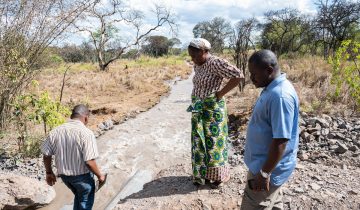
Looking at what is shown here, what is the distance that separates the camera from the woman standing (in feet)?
11.4

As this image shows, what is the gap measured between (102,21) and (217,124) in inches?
821

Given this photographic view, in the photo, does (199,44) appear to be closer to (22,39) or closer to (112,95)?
(22,39)

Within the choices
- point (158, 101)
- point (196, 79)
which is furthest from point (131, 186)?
point (158, 101)

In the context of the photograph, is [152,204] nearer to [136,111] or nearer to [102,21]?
[136,111]

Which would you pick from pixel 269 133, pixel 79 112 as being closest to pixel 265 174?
pixel 269 133

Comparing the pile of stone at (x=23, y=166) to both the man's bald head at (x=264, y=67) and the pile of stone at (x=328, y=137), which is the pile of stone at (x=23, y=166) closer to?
the pile of stone at (x=328, y=137)

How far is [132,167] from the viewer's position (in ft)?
18.4

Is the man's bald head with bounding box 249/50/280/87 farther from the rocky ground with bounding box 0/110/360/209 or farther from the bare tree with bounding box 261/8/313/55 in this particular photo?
the bare tree with bounding box 261/8/313/55

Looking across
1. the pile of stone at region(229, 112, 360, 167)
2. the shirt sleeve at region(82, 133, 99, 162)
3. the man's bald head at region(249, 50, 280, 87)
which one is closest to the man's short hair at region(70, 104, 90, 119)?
the shirt sleeve at region(82, 133, 99, 162)

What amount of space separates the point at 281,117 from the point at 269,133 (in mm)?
183

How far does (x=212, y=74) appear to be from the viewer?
3521 mm

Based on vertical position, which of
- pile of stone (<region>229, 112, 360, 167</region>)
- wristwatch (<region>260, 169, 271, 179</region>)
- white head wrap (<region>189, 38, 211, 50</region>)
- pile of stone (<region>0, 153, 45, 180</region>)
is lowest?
pile of stone (<region>0, 153, 45, 180</region>)

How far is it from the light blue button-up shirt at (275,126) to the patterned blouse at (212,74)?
131 centimetres

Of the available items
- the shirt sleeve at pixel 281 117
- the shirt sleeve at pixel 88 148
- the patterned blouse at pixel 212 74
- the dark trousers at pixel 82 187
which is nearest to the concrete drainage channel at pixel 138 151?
the dark trousers at pixel 82 187
